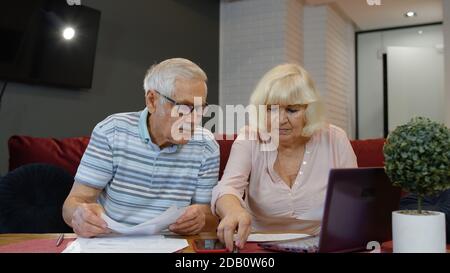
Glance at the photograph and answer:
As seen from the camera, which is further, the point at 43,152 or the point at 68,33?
the point at 68,33

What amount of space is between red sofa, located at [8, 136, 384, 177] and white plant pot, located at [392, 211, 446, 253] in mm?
1196

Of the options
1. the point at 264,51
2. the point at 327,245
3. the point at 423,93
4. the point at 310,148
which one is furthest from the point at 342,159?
the point at 423,93

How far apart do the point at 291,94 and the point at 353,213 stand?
641 mm

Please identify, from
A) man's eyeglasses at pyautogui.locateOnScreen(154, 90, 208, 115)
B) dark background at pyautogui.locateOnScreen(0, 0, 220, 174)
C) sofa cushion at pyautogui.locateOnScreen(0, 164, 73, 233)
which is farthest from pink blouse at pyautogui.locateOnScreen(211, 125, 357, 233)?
dark background at pyautogui.locateOnScreen(0, 0, 220, 174)

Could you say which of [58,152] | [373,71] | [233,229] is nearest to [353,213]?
[233,229]

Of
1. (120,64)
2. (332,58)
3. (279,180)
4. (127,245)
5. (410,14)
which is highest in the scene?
(410,14)

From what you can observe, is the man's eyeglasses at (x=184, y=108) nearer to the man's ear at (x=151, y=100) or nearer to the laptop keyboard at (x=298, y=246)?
the man's ear at (x=151, y=100)

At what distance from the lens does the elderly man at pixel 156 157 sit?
140 centimetres

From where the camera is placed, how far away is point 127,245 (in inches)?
41.3

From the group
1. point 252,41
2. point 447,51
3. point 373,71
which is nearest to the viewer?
point 447,51

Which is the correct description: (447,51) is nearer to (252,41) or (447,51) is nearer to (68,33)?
(252,41)

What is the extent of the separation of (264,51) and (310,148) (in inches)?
120

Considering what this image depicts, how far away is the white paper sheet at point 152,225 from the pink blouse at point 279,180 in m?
0.34
